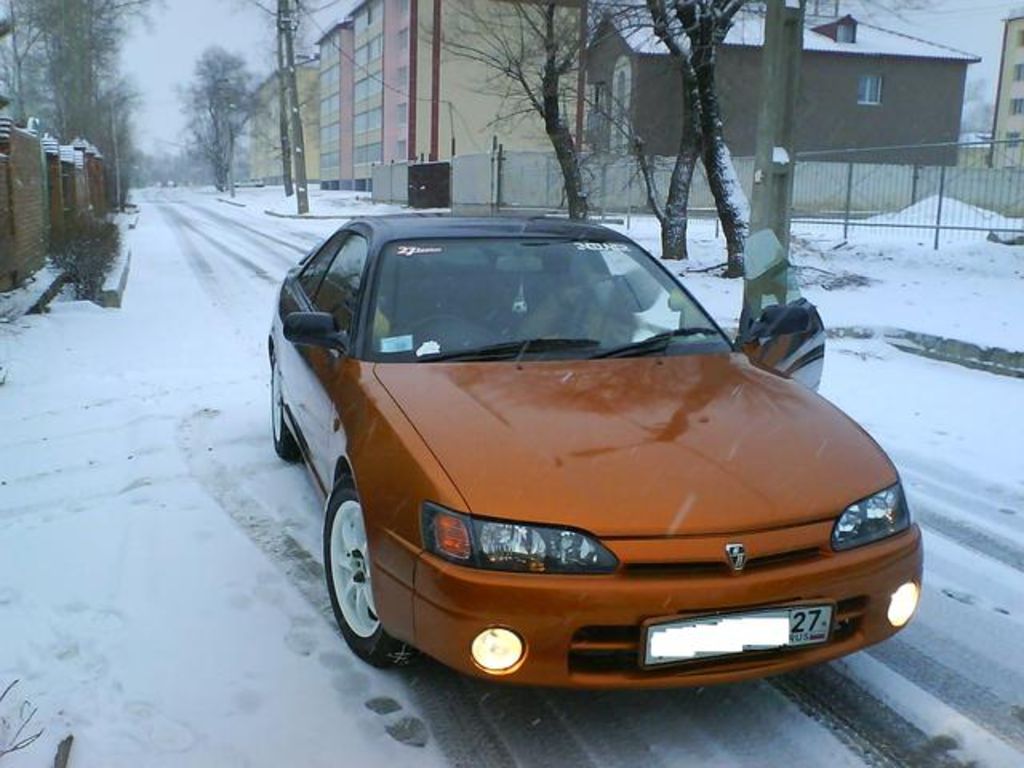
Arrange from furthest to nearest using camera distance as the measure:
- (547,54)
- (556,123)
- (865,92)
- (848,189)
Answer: (865,92) < (848,189) < (556,123) < (547,54)

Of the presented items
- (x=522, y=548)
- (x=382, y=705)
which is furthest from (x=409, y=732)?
(x=522, y=548)

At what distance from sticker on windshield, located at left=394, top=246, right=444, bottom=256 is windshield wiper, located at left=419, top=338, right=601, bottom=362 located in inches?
24.2

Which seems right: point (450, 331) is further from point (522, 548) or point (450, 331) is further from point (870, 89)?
point (870, 89)

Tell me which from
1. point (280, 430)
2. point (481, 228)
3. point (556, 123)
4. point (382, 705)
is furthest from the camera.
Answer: point (556, 123)

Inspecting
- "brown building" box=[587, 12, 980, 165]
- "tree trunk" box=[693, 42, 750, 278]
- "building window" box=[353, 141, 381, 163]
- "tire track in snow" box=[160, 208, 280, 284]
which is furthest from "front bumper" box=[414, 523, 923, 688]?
"building window" box=[353, 141, 381, 163]

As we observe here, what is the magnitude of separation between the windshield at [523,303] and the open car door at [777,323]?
277 mm

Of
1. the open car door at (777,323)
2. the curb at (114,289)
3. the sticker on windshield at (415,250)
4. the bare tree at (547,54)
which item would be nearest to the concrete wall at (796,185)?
the bare tree at (547,54)

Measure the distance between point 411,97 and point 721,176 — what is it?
39.7 meters

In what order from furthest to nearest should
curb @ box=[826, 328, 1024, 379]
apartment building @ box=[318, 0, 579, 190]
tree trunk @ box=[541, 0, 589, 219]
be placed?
1. apartment building @ box=[318, 0, 579, 190]
2. tree trunk @ box=[541, 0, 589, 219]
3. curb @ box=[826, 328, 1024, 379]

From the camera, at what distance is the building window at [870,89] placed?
4278 cm

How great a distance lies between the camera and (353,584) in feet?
10.9

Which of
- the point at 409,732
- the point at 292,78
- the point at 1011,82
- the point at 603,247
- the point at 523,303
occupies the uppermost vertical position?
the point at 1011,82

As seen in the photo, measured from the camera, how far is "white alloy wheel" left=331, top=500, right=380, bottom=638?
3.22m

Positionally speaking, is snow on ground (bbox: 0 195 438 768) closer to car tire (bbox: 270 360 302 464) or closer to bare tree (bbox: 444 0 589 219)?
car tire (bbox: 270 360 302 464)
